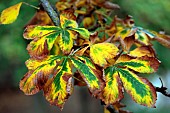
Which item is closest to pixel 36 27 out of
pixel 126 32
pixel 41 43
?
pixel 41 43

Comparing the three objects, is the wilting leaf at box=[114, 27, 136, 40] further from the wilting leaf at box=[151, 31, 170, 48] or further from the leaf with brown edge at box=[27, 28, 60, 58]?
the leaf with brown edge at box=[27, 28, 60, 58]

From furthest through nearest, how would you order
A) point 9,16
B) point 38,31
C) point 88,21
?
point 88,21
point 9,16
point 38,31

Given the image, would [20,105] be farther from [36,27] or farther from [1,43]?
[36,27]

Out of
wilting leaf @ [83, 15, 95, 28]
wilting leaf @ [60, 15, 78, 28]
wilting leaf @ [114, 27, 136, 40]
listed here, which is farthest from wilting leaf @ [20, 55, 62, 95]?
wilting leaf @ [83, 15, 95, 28]

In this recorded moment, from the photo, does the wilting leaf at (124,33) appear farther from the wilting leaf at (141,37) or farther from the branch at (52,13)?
the branch at (52,13)

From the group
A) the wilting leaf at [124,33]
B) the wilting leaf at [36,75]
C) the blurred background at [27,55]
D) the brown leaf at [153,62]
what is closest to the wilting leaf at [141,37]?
the wilting leaf at [124,33]

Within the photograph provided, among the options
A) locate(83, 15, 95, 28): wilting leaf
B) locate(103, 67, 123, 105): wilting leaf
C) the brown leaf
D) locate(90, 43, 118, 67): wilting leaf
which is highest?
locate(90, 43, 118, 67): wilting leaf

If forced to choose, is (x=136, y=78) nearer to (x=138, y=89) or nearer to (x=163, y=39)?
(x=138, y=89)

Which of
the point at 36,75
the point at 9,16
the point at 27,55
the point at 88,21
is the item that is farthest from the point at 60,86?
the point at 27,55
